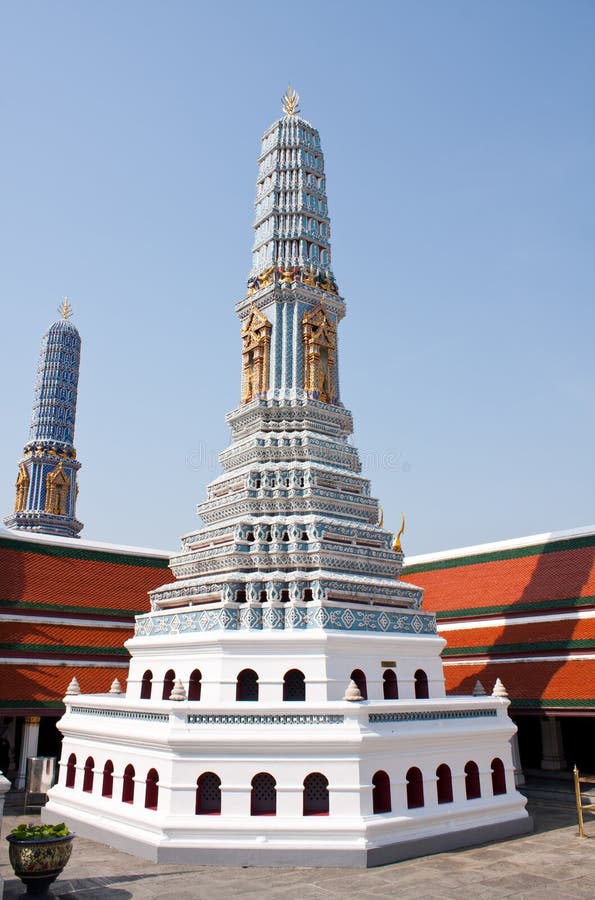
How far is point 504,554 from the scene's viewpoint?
26.5m

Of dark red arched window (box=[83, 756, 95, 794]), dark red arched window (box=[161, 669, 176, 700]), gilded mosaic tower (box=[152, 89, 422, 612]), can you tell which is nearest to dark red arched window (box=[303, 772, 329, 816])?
gilded mosaic tower (box=[152, 89, 422, 612])

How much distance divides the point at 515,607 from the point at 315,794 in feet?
39.9

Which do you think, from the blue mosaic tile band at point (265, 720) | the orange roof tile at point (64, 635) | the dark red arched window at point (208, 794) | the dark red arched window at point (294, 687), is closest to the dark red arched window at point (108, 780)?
the dark red arched window at point (208, 794)

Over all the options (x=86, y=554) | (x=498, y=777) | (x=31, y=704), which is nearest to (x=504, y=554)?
(x=498, y=777)

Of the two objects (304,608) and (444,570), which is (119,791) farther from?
(444,570)

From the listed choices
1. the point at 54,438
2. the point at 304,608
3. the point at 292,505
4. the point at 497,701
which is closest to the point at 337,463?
the point at 292,505

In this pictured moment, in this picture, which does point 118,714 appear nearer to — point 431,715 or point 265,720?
point 265,720

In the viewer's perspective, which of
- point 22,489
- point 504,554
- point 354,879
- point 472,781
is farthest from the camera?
point 22,489

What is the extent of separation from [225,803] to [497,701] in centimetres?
720

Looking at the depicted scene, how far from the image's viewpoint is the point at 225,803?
14203mm

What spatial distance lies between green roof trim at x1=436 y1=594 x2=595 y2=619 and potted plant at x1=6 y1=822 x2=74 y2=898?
16634mm

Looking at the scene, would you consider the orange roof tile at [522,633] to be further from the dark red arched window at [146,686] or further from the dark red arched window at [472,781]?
the dark red arched window at [146,686]

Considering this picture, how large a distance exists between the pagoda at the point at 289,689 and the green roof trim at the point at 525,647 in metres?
5.20

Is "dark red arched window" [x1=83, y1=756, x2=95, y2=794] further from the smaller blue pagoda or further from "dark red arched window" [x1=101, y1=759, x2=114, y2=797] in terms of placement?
the smaller blue pagoda
